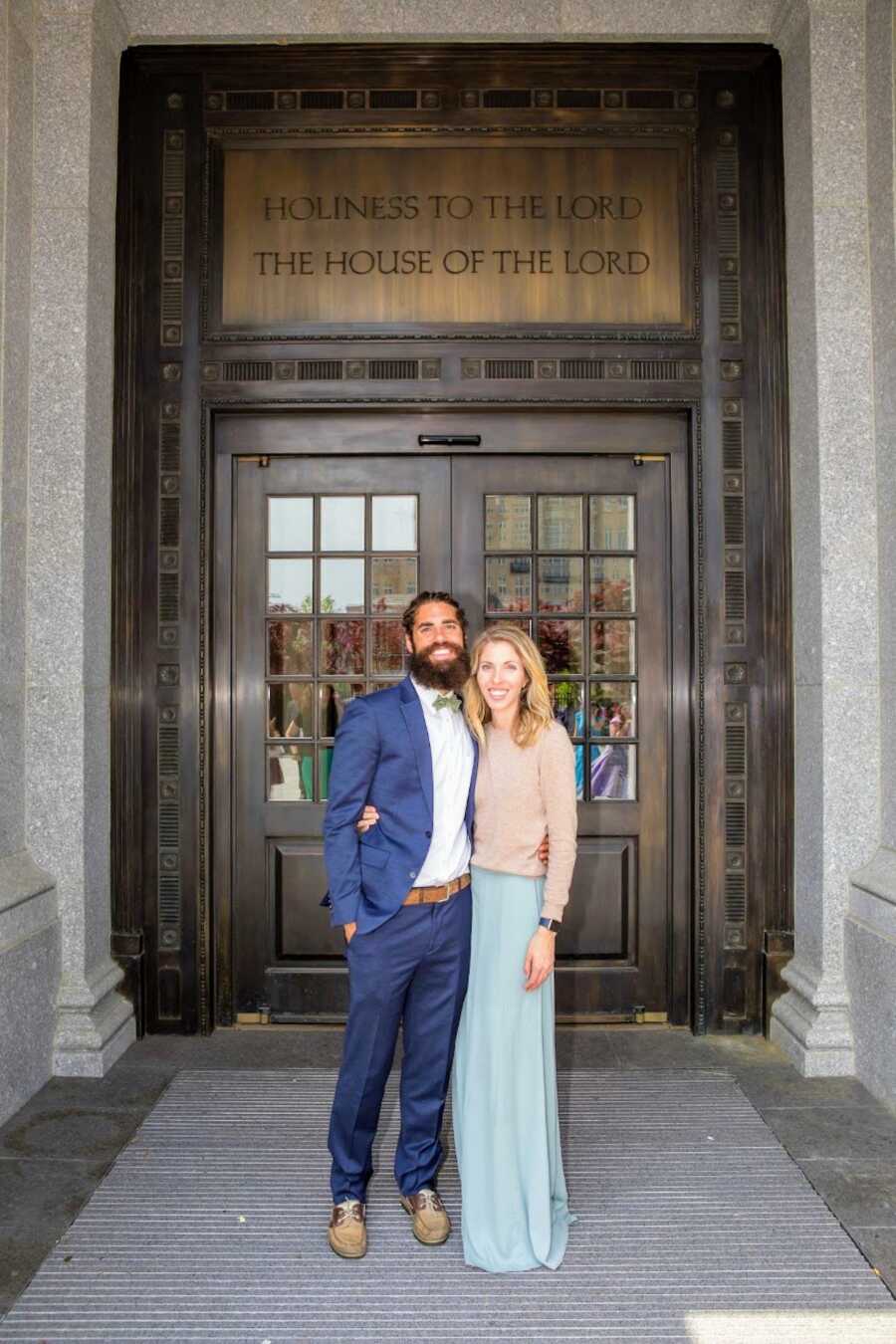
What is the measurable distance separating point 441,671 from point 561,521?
2.32 metres

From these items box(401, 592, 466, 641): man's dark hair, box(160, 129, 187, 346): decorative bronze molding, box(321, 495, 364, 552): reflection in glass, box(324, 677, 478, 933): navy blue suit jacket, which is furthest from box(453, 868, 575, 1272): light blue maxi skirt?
box(160, 129, 187, 346): decorative bronze molding

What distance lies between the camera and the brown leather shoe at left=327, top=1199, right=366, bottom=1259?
304cm

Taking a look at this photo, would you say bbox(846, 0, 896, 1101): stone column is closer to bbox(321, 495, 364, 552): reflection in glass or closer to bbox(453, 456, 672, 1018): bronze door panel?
bbox(453, 456, 672, 1018): bronze door panel

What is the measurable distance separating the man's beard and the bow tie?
3cm

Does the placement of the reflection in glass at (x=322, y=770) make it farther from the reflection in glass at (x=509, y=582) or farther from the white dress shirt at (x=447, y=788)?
the white dress shirt at (x=447, y=788)

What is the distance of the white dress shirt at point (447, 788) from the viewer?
310cm

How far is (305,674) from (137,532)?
112 centimetres

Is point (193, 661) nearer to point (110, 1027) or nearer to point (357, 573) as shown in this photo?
point (357, 573)

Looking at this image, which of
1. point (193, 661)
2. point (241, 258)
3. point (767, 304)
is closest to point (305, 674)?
point (193, 661)

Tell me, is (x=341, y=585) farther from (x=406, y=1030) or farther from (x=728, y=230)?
(x=728, y=230)

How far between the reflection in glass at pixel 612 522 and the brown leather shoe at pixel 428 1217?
322 cm

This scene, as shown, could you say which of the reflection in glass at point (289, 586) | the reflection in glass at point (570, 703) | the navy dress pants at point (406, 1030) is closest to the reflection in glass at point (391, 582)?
the reflection in glass at point (289, 586)

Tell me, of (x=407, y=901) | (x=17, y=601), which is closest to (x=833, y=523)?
(x=407, y=901)

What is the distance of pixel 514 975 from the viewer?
3.02 m
